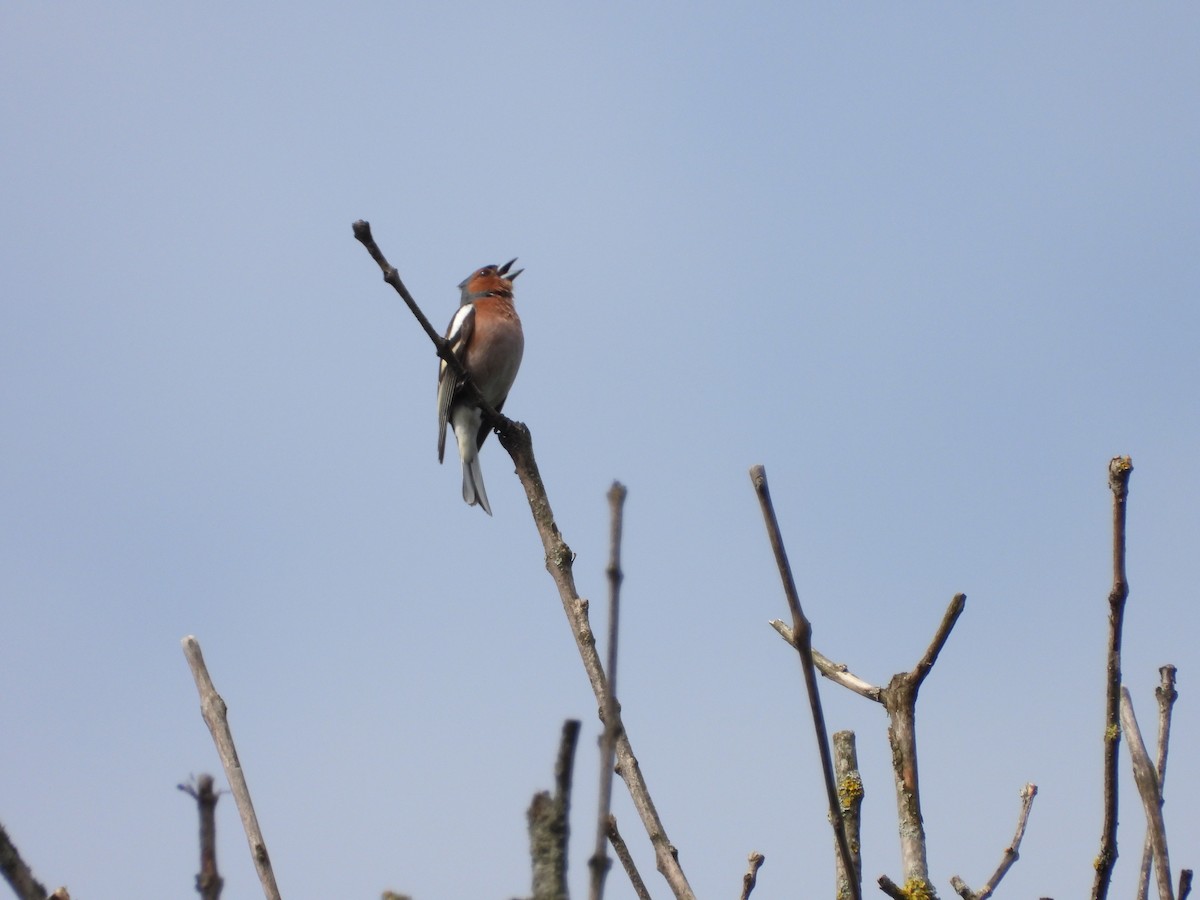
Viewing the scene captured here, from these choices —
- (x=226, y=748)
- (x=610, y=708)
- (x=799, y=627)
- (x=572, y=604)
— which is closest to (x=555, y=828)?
(x=610, y=708)

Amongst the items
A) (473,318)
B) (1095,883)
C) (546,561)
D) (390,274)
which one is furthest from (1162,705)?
(473,318)

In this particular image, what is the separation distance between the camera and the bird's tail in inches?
416

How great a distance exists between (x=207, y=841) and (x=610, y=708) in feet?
1.74

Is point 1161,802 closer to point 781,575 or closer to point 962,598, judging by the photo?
point 962,598

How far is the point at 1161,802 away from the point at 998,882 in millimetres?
810

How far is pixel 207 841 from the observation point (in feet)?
5.03

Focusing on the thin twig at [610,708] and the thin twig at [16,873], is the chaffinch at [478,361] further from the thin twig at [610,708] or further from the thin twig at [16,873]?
the thin twig at [16,873]

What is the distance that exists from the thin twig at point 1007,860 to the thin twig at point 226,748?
1.57m

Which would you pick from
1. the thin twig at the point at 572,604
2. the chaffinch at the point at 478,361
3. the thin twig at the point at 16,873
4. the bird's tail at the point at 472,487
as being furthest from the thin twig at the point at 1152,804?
the bird's tail at the point at 472,487

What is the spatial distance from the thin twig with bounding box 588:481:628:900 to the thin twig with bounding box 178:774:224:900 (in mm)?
462

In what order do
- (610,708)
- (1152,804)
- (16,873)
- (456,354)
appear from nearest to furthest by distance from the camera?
1. (16,873)
2. (610,708)
3. (1152,804)
4. (456,354)

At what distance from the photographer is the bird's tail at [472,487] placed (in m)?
10.6

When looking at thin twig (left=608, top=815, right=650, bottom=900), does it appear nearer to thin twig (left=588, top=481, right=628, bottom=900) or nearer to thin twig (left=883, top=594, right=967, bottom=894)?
thin twig (left=883, top=594, right=967, bottom=894)

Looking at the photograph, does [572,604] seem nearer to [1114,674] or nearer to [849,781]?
A: [849,781]
